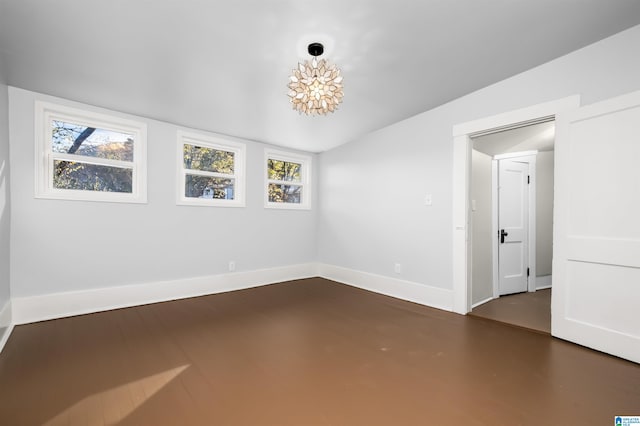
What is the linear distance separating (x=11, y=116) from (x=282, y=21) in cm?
285

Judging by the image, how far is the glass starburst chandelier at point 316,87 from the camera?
79.0 inches

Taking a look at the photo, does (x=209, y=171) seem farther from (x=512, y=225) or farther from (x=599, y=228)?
(x=512, y=225)

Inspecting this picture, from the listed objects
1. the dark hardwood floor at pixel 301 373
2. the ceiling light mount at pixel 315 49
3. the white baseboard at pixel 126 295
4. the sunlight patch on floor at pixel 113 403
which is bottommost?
the dark hardwood floor at pixel 301 373

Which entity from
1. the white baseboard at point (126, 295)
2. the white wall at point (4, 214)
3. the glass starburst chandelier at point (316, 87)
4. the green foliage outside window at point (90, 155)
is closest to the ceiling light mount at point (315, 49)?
the glass starburst chandelier at point (316, 87)

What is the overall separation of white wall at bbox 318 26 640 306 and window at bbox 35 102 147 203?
2.93m

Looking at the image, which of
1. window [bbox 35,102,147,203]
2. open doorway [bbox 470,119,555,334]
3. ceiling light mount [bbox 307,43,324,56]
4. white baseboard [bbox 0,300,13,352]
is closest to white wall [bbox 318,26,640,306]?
open doorway [bbox 470,119,555,334]

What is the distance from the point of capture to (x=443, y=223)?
343cm

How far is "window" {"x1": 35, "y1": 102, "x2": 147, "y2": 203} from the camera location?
114 inches

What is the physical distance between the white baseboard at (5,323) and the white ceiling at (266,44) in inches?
80.9

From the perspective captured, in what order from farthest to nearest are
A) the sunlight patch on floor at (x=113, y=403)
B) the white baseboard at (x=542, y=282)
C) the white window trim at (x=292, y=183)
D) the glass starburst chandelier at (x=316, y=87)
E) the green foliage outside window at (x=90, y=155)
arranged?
the white window trim at (x=292, y=183) < the white baseboard at (x=542, y=282) < the green foliage outside window at (x=90, y=155) < the glass starburst chandelier at (x=316, y=87) < the sunlight patch on floor at (x=113, y=403)

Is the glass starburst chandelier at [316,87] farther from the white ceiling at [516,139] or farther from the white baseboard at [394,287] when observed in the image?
the white baseboard at [394,287]

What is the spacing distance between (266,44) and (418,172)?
242 cm

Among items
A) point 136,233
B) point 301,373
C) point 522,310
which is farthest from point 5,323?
point 522,310

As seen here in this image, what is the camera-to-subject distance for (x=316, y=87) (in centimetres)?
203
